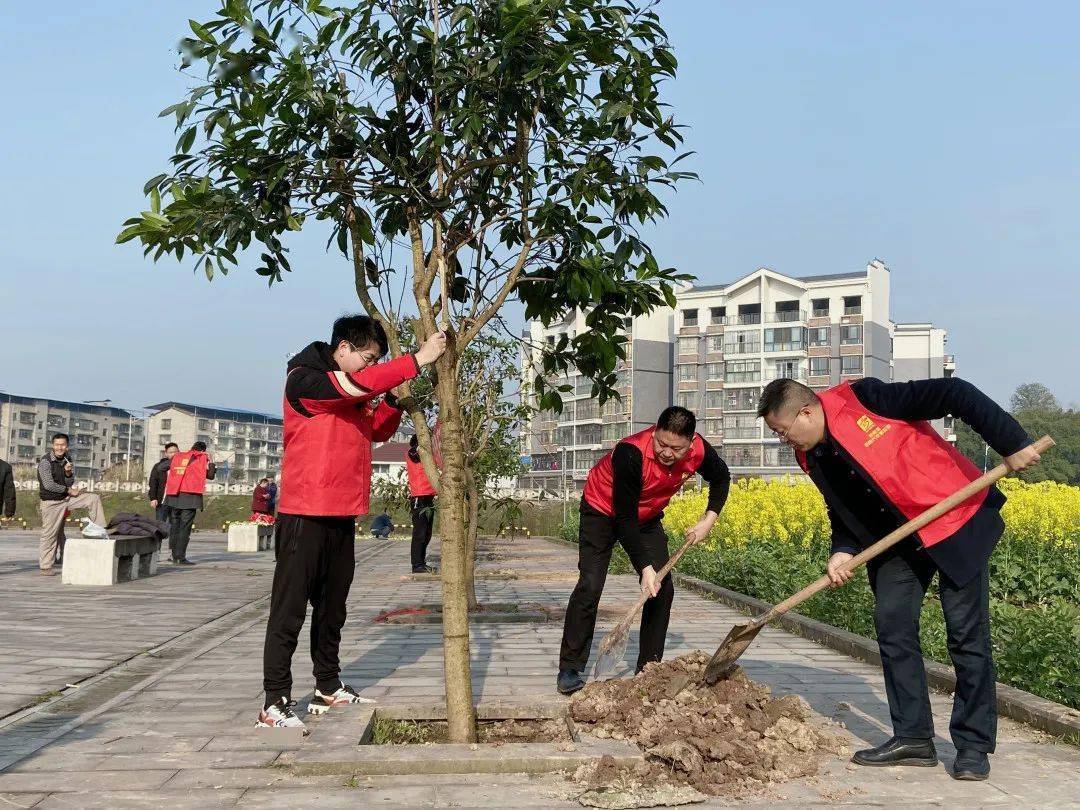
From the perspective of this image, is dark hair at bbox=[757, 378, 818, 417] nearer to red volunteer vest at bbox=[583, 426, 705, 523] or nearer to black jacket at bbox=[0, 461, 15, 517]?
red volunteer vest at bbox=[583, 426, 705, 523]

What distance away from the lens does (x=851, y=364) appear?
84.1 metres

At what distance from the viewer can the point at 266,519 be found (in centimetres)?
2769

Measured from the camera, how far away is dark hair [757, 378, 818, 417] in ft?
16.1

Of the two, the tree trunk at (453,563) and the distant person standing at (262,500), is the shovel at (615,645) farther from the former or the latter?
the distant person standing at (262,500)

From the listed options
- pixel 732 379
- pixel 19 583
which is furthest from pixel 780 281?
pixel 19 583

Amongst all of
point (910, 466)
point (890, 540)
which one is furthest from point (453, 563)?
point (910, 466)

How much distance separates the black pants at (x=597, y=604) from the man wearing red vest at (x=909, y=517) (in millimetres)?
1592

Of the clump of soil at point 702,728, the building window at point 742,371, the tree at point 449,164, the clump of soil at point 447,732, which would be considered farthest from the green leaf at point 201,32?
the building window at point 742,371

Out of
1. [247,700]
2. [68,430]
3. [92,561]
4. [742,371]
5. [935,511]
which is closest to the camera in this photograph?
[935,511]

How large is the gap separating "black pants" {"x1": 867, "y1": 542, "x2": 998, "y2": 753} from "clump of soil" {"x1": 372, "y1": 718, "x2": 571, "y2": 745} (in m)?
1.54

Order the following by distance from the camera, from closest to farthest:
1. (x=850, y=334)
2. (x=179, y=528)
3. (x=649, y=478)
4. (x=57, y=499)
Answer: (x=649, y=478), (x=57, y=499), (x=179, y=528), (x=850, y=334)

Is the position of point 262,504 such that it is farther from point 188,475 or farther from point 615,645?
point 615,645

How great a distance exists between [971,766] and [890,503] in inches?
43.4

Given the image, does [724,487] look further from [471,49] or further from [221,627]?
[221,627]
